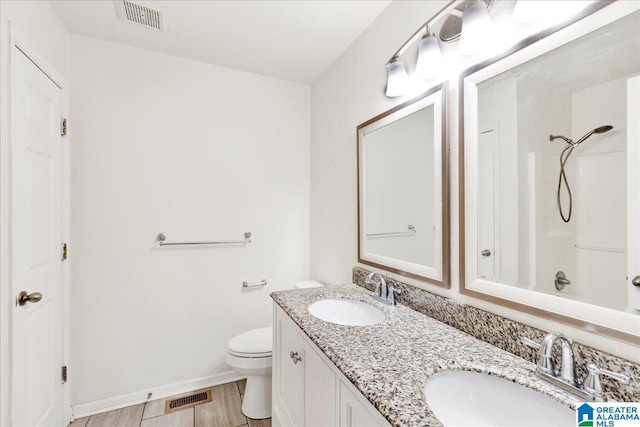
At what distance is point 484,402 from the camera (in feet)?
2.58

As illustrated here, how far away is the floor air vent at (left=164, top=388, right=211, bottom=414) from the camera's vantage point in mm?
1870

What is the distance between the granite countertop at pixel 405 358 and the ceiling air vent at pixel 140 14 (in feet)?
5.83

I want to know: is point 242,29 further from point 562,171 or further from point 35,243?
point 562,171

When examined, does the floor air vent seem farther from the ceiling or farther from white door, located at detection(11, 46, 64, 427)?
the ceiling

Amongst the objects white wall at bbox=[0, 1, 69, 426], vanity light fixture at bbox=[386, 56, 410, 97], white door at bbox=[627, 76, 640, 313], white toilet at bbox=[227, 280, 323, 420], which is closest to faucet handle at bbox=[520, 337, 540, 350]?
white door at bbox=[627, 76, 640, 313]

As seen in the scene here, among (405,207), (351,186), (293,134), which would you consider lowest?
(405,207)

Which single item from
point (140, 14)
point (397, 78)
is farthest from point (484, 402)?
point (140, 14)

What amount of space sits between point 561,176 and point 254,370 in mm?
1777

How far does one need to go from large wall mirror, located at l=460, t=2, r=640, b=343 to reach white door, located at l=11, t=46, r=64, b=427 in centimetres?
185

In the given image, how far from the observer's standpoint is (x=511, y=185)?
954 mm

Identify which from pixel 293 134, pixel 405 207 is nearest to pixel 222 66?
pixel 293 134

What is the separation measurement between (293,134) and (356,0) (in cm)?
110

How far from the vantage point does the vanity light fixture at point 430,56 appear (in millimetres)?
1181

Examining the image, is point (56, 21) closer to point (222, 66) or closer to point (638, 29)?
point (222, 66)
